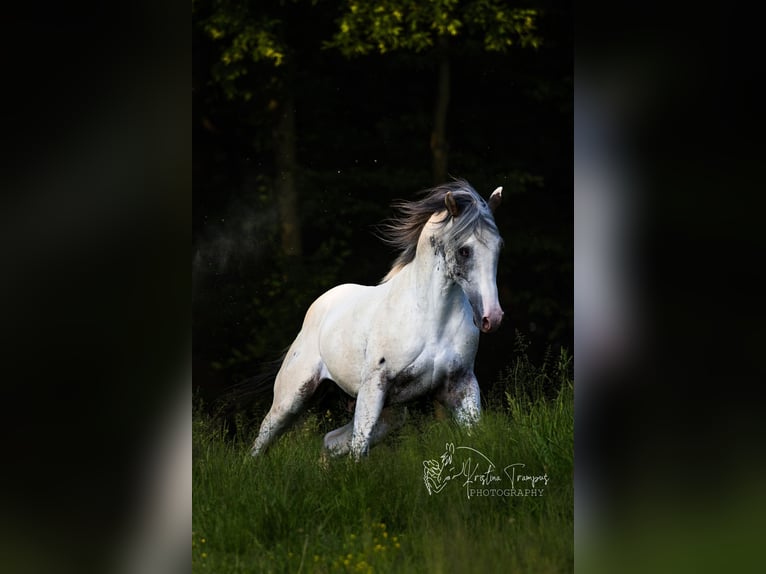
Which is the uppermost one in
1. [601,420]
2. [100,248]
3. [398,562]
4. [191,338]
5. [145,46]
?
[145,46]

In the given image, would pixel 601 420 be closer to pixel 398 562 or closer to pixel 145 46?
pixel 398 562

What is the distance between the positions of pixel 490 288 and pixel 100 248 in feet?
5.50

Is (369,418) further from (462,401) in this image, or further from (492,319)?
(492,319)

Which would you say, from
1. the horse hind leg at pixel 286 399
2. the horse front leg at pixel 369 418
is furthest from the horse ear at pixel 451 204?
the horse hind leg at pixel 286 399

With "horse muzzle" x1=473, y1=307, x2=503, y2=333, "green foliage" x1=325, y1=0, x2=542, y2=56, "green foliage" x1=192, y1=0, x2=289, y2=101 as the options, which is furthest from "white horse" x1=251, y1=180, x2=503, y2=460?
"green foliage" x1=192, y1=0, x2=289, y2=101

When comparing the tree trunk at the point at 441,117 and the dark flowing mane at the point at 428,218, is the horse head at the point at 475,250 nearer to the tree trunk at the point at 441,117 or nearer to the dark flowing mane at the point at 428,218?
→ the dark flowing mane at the point at 428,218

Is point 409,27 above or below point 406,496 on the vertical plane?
above

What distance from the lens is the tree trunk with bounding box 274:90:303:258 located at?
15.3 ft

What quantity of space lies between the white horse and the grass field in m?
0.13

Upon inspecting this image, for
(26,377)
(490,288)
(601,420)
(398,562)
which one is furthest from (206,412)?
(601,420)

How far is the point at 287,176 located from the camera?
466 centimetres

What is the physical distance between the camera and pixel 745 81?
4.39m

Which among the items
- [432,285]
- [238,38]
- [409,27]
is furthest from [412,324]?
[238,38]

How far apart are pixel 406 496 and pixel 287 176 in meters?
1.50
